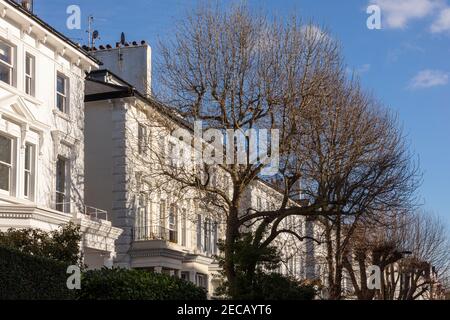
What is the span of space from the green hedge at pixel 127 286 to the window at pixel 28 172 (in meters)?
8.50

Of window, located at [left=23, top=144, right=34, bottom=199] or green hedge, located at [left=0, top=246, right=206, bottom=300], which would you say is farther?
window, located at [left=23, top=144, right=34, bottom=199]

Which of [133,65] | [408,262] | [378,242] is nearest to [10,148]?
[133,65]

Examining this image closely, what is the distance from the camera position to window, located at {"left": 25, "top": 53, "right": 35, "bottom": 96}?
29703mm

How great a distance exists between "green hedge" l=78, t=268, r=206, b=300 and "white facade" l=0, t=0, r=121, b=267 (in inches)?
238

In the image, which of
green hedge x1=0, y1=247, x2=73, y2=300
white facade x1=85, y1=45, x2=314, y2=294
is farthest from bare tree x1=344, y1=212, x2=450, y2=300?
green hedge x1=0, y1=247, x2=73, y2=300

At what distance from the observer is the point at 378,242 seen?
43219mm

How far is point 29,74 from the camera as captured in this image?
29.9m

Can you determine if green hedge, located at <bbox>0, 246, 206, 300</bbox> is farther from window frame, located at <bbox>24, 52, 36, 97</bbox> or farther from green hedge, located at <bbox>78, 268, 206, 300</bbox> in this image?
window frame, located at <bbox>24, 52, 36, 97</bbox>

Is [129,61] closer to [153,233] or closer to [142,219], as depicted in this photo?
[142,219]

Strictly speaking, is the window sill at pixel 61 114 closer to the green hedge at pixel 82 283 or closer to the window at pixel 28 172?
the window at pixel 28 172

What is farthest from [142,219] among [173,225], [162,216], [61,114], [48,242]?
[48,242]

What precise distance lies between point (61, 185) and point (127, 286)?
11980mm

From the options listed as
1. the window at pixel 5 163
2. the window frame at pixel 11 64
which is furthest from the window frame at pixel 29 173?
the window frame at pixel 11 64

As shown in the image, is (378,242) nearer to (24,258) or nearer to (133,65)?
(133,65)
